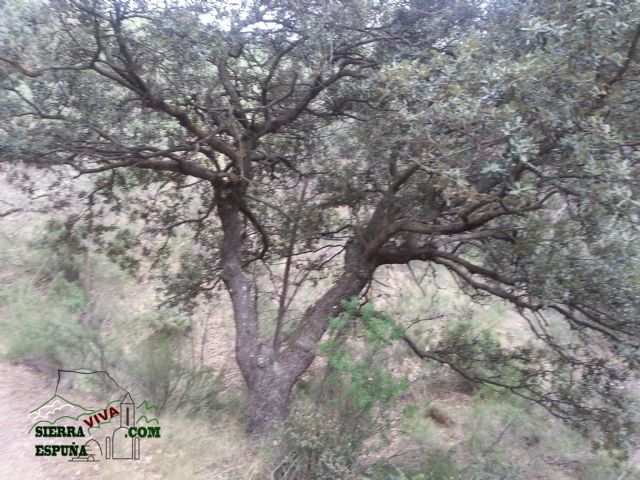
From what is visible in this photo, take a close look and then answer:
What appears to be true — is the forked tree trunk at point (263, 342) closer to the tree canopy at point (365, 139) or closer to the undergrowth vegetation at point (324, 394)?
the tree canopy at point (365, 139)

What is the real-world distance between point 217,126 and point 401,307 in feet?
18.1

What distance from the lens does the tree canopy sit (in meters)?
3.88

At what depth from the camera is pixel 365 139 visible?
639cm

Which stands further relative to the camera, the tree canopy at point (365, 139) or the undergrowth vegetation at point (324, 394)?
the undergrowth vegetation at point (324, 394)

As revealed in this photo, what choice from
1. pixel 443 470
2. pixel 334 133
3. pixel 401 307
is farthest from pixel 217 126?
pixel 401 307

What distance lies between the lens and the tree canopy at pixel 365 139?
12.7ft

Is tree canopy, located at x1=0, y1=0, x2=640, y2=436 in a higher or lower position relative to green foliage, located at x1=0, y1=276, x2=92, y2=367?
higher

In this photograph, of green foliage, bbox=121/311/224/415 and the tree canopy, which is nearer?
the tree canopy

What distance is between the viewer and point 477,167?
184 inches

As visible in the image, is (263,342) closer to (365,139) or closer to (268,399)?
(268,399)

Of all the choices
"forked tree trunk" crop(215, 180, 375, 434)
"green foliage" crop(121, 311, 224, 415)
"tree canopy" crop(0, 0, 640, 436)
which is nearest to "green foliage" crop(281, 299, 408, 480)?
"forked tree trunk" crop(215, 180, 375, 434)

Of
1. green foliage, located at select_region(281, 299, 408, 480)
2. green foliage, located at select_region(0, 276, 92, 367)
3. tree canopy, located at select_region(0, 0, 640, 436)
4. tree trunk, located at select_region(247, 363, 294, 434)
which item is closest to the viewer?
tree canopy, located at select_region(0, 0, 640, 436)

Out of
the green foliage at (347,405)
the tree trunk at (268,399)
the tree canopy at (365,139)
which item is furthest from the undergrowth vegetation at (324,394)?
the tree canopy at (365,139)

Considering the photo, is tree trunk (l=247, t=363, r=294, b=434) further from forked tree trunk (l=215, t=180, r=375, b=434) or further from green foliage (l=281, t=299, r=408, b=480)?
green foliage (l=281, t=299, r=408, b=480)
